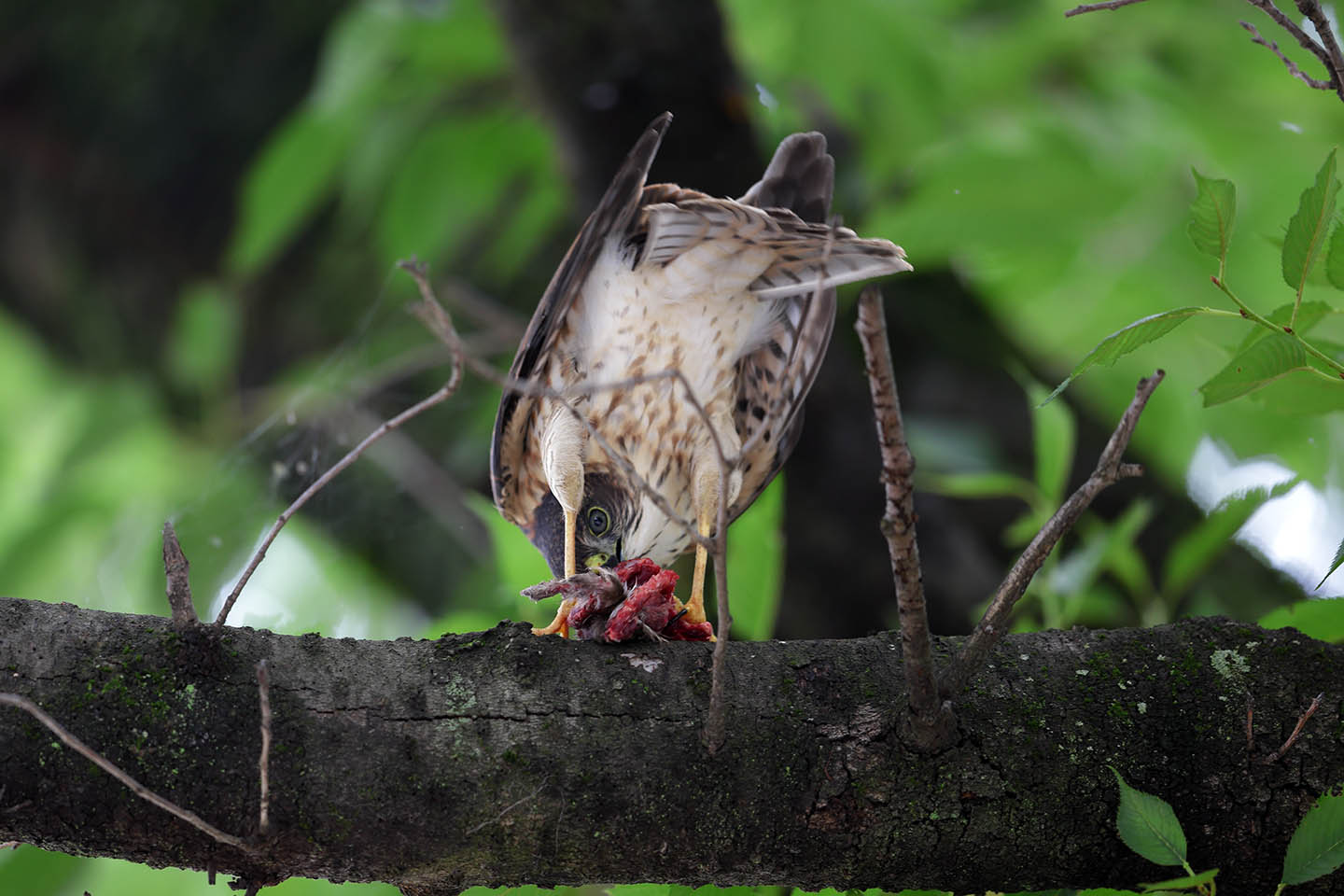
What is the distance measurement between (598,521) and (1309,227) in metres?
1.40

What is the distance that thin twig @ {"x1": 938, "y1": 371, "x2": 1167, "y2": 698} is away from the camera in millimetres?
1025

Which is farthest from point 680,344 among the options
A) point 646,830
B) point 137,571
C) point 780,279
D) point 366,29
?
point 137,571

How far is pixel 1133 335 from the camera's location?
1151 mm

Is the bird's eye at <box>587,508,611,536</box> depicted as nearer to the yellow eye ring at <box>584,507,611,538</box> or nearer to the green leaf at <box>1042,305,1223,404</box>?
the yellow eye ring at <box>584,507,611,538</box>

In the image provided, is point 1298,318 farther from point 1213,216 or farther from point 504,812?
point 504,812

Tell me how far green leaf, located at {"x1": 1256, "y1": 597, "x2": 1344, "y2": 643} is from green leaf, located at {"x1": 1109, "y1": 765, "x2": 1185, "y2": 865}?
422mm

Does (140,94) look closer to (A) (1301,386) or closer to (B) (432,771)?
(B) (432,771)

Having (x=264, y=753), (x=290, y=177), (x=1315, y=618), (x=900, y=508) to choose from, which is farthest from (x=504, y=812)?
(x=290, y=177)

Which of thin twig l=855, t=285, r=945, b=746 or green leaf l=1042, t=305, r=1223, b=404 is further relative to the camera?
green leaf l=1042, t=305, r=1223, b=404

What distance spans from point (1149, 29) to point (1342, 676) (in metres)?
2.69

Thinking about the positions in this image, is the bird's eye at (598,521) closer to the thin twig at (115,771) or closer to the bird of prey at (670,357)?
the bird of prey at (670,357)

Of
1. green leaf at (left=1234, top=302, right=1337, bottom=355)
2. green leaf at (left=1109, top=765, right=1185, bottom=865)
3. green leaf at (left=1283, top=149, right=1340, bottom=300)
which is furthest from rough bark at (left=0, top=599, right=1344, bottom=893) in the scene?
green leaf at (left=1283, top=149, right=1340, bottom=300)

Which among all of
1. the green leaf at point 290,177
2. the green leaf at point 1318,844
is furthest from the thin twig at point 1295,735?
the green leaf at point 290,177

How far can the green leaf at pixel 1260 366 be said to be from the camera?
1148mm
